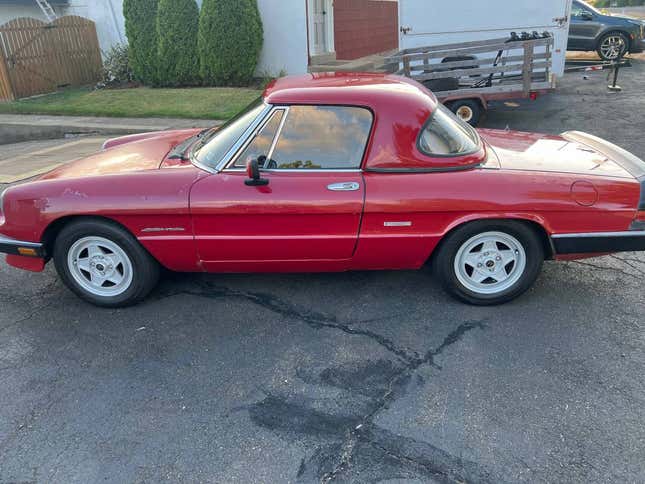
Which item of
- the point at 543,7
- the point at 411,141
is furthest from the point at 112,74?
the point at 411,141

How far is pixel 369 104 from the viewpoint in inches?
139

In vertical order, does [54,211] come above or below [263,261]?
above

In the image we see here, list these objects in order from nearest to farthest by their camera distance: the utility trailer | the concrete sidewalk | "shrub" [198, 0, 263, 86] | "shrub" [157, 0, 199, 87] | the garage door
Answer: the utility trailer, the garage door, the concrete sidewalk, "shrub" [198, 0, 263, 86], "shrub" [157, 0, 199, 87]

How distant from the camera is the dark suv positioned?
13.9 meters

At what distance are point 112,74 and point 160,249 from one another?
11378mm

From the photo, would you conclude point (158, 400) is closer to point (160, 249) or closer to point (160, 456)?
point (160, 456)

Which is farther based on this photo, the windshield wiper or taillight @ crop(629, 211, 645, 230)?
the windshield wiper

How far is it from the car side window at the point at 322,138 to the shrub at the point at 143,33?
393 inches

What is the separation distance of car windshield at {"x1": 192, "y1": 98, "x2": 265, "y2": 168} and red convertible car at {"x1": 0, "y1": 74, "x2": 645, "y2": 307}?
0.06 feet

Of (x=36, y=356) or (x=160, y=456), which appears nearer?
(x=160, y=456)

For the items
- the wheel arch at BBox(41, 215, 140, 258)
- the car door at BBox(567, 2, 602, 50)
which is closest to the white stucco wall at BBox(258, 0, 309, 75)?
the car door at BBox(567, 2, 602, 50)

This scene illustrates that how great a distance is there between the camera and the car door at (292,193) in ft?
11.3

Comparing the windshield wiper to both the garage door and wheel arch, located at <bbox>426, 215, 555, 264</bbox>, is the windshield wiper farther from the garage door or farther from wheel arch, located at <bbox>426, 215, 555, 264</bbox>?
the garage door

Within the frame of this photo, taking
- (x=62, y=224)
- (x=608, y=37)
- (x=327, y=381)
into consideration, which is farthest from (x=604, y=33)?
(x=62, y=224)
